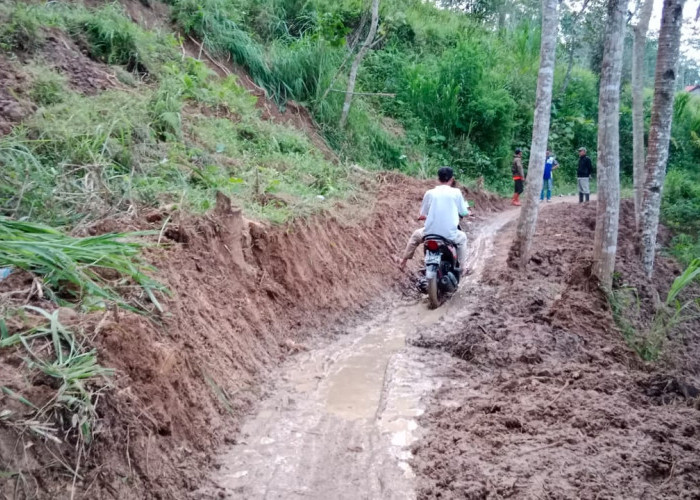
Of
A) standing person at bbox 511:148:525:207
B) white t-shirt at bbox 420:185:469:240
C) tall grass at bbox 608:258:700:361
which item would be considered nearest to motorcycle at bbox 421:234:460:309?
white t-shirt at bbox 420:185:469:240

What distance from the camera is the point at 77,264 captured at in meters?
4.32

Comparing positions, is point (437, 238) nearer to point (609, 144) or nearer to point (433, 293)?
point (433, 293)

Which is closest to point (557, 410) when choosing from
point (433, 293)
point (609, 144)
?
point (433, 293)

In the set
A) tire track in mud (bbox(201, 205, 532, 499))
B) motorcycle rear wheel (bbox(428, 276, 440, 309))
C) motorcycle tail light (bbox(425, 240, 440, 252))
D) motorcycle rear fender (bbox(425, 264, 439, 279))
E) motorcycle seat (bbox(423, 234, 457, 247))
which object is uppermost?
motorcycle seat (bbox(423, 234, 457, 247))

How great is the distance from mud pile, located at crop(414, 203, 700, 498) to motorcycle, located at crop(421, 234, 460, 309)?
0.62 m

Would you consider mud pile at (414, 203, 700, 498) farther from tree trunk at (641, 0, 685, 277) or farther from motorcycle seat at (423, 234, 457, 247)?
tree trunk at (641, 0, 685, 277)

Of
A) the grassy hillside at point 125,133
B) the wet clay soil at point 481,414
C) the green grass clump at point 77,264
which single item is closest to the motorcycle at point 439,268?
the wet clay soil at point 481,414

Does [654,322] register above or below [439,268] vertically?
below

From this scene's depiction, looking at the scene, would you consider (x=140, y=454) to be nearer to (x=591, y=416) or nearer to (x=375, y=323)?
(x=591, y=416)

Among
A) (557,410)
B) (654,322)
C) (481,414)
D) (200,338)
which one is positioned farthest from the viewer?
(654,322)

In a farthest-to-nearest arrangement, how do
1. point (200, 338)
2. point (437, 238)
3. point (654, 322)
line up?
point (437, 238), point (654, 322), point (200, 338)

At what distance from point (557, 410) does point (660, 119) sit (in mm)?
7052

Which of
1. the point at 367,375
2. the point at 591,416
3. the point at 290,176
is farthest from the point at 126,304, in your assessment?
the point at 290,176

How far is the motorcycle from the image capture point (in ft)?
27.1
